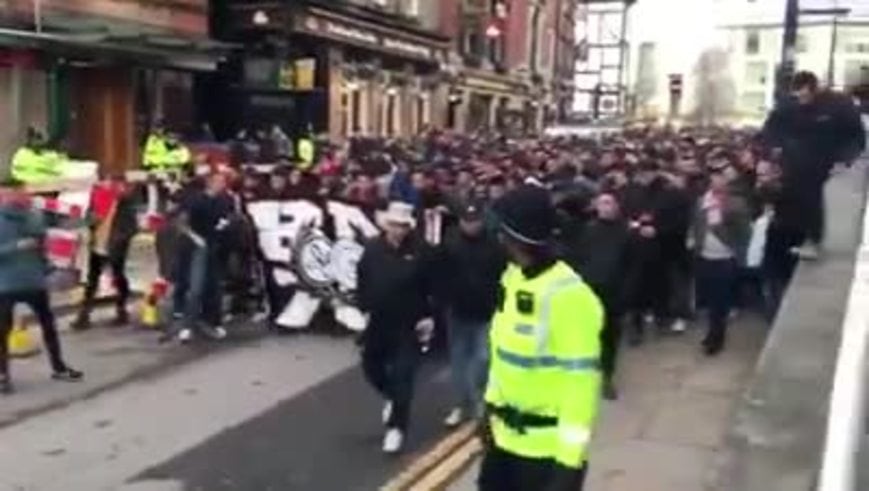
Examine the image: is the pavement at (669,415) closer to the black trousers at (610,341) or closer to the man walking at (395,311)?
→ the black trousers at (610,341)

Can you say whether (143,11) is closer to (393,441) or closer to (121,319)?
(121,319)

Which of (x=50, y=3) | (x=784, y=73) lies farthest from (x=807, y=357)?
(x=50, y=3)

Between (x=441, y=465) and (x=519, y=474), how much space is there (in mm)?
3489

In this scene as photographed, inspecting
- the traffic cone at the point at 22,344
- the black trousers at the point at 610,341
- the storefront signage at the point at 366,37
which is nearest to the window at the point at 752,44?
the storefront signage at the point at 366,37

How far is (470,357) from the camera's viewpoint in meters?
9.84

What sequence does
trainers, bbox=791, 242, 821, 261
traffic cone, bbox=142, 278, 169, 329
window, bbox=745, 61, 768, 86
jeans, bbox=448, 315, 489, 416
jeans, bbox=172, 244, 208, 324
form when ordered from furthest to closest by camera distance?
window, bbox=745, 61, 768, 86
traffic cone, bbox=142, 278, 169, 329
jeans, bbox=172, 244, 208, 324
trainers, bbox=791, 242, 821, 261
jeans, bbox=448, 315, 489, 416

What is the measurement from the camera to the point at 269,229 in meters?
14.5

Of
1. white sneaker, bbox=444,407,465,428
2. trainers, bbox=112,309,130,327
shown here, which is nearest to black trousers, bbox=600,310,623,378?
white sneaker, bbox=444,407,465,428

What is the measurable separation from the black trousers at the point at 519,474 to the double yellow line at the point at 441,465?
2.72m

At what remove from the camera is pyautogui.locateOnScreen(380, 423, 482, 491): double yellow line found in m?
8.20

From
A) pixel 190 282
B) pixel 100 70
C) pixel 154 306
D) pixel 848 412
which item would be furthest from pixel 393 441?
pixel 100 70

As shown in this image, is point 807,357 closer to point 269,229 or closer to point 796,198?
point 796,198

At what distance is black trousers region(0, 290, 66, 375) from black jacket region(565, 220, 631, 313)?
4457 millimetres

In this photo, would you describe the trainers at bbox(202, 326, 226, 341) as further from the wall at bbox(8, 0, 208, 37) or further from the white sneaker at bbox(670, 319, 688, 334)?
the wall at bbox(8, 0, 208, 37)
